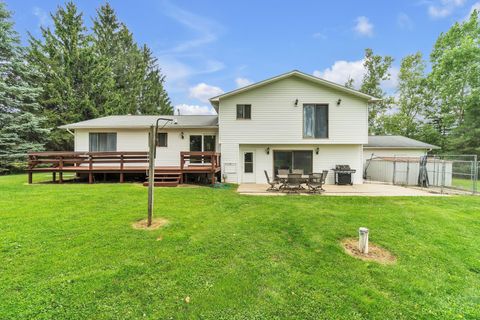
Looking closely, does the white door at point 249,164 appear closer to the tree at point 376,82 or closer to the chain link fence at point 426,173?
the chain link fence at point 426,173

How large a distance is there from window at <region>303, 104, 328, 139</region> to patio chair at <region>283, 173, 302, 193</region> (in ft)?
11.8

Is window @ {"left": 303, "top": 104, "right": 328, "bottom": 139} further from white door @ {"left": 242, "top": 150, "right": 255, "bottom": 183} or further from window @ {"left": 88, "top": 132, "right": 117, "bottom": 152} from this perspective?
window @ {"left": 88, "top": 132, "right": 117, "bottom": 152}

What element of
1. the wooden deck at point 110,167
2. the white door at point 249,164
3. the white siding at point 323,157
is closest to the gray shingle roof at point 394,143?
the white siding at point 323,157

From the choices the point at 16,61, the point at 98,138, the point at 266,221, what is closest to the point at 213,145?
the point at 98,138

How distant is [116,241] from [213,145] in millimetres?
9437

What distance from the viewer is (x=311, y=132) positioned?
1242 centimetres

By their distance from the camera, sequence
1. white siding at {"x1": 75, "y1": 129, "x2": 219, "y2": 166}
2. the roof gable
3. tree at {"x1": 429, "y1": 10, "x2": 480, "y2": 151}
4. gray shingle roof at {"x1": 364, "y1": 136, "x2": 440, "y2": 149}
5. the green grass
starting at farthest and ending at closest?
tree at {"x1": 429, "y1": 10, "x2": 480, "y2": 151}, gray shingle roof at {"x1": 364, "y1": 136, "x2": 440, "y2": 149}, white siding at {"x1": 75, "y1": 129, "x2": 219, "y2": 166}, the roof gable, the green grass

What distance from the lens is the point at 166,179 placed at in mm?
11078

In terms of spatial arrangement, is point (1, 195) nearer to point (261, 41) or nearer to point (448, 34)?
point (261, 41)

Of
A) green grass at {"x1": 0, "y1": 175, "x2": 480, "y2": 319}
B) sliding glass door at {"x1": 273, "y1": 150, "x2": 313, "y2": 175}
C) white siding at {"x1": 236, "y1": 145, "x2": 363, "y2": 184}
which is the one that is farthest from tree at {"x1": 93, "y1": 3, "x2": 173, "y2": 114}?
green grass at {"x1": 0, "y1": 175, "x2": 480, "y2": 319}

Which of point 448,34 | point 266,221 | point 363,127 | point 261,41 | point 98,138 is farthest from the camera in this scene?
point 448,34

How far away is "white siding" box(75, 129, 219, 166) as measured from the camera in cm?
1338

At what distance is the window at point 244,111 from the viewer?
12.4 metres

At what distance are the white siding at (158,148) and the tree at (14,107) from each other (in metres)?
6.90
